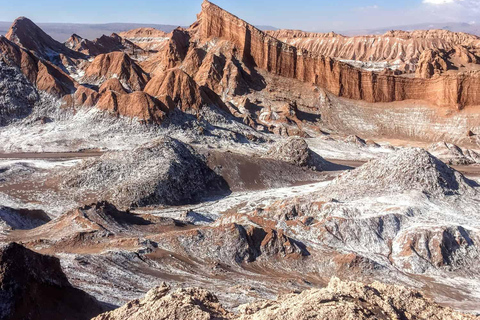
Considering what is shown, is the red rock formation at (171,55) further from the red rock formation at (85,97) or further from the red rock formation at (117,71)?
the red rock formation at (85,97)

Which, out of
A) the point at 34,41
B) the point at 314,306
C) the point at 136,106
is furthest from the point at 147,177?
the point at 34,41

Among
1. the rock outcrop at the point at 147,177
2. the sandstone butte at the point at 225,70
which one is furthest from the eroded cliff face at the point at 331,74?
the rock outcrop at the point at 147,177

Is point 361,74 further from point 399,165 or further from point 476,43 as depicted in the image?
point 476,43

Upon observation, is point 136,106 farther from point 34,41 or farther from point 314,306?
point 34,41

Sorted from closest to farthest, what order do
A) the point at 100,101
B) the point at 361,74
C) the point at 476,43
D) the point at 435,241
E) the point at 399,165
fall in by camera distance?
the point at 435,241 → the point at 399,165 → the point at 100,101 → the point at 361,74 → the point at 476,43

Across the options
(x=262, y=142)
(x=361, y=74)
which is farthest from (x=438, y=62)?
(x=262, y=142)

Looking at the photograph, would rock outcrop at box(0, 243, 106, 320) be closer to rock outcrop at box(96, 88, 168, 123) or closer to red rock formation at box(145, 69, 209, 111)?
rock outcrop at box(96, 88, 168, 123)
